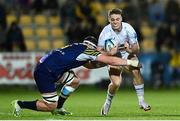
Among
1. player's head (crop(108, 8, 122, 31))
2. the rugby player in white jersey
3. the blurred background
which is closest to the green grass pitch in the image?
the rugby player in white jersey

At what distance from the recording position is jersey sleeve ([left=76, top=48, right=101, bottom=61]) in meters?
12.0

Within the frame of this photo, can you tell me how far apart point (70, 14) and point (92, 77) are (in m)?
3.46

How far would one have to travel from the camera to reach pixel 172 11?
2675 centimetres

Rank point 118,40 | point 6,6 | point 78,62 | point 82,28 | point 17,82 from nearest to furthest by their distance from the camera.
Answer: point 78,62
point 118,40
point 17,82
point 82,28
point 6,6

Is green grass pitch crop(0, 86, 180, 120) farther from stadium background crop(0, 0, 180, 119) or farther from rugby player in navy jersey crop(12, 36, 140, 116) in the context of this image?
stadium background crop(0, 0, 180, 119)

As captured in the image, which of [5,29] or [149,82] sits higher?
[5,29]

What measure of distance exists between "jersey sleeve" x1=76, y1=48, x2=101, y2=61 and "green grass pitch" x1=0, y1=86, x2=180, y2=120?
1094mm

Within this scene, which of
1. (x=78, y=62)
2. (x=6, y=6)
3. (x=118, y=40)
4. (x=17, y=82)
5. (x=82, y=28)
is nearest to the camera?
(x=78, y=62)

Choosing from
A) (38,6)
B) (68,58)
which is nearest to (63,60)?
(68,58)

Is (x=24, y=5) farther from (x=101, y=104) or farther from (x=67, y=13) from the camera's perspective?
(x=101, y=104)

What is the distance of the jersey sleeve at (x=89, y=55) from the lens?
12016 mm

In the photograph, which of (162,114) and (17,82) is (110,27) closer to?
(162,114)

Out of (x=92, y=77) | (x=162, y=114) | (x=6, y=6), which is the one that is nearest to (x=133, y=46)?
(x=162, y=114)

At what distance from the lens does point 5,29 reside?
25.0m
